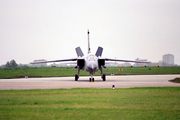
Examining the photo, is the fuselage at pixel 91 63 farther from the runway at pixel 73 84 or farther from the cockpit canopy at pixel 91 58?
the runway at pixel 73 84

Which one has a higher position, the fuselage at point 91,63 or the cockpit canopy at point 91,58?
the cockpit canopy at point 91,58

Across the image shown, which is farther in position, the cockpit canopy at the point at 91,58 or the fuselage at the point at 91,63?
the cockpit canopy at the point at 91,58

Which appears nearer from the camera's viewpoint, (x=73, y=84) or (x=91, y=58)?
(x=73, y=84)

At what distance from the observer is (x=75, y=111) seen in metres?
10.8

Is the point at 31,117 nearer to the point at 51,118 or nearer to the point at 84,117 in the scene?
the point at 51,118

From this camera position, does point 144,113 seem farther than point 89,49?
No

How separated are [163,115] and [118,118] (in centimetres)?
167

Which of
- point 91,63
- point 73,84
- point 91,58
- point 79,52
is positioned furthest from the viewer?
point 79,52

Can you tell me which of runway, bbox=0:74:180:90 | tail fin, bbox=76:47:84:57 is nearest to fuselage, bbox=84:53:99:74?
runway, bbox=0:74:180:90

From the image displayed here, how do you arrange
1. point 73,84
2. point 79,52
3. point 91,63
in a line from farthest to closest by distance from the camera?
point 79,52 < point 91,63 < point 73,84

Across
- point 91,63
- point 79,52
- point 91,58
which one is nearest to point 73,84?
point 91,63

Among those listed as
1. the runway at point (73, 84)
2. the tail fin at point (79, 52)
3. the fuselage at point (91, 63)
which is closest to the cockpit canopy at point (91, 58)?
the fuselage at point (91, 63)

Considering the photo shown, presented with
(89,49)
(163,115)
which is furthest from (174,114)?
(89,49)

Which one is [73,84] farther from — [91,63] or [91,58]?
[91,58]
